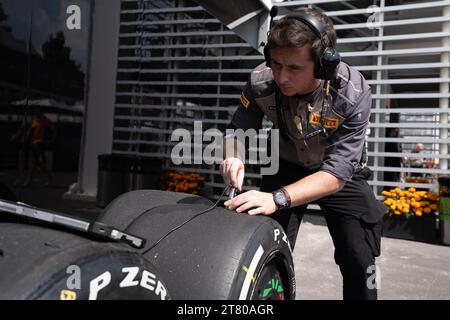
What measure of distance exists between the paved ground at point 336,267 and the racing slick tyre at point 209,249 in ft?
7.50

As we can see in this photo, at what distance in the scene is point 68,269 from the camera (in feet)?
3.21

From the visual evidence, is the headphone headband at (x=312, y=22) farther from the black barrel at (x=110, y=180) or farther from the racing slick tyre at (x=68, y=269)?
the black barrel at (x=110, y=180)

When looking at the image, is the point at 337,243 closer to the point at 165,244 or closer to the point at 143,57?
the point at 165,244

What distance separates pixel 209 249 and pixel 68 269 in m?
0.54

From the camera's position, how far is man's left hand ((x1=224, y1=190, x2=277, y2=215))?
1723 mm

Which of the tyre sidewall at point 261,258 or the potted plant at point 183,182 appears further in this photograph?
the potted plant at point 183,182

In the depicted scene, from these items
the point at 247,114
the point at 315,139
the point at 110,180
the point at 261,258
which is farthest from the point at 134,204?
the point at 110,180

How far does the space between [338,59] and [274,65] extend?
0.29 m

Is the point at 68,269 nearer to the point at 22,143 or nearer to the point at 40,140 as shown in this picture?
the point at 22,143

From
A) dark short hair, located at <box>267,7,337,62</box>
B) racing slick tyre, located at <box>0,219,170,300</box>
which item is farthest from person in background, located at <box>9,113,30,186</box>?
racing slick tyre, located at <box>0,219,170,300</box>

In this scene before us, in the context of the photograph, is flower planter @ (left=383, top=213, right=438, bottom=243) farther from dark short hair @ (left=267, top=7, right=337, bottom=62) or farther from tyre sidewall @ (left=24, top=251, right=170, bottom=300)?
tyre sidewall @ (left=24, top=251, right=170, bottom=300)

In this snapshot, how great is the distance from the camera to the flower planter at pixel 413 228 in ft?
21.1

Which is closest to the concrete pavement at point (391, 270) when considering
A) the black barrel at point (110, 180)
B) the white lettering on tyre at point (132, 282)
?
the white lettering on tyre at point (132, 282)

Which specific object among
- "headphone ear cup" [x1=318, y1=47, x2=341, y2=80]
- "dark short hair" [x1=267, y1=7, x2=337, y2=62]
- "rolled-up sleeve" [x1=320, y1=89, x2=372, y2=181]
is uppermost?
"dark short hair" [x1=267, y1=7, x2=337, y2=62]
